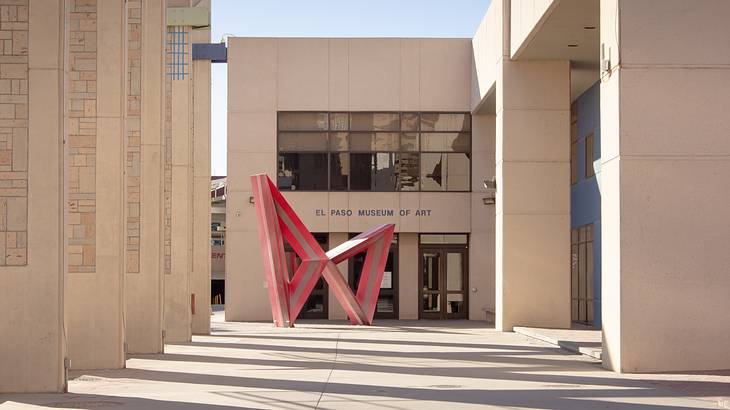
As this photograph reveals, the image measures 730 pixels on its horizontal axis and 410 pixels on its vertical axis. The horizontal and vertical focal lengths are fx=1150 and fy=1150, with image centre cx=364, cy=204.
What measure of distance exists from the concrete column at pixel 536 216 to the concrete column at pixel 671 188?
38.0 feet

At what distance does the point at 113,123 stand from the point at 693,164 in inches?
325

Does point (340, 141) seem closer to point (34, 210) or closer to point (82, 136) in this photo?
Result: point (82, 136)

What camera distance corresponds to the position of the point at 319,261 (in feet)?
96.4

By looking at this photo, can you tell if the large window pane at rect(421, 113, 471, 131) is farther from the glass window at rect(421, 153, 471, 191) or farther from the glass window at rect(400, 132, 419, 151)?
the glass window at rect(421, 153, 471, 191)

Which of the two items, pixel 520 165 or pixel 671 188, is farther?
pixel 520 165

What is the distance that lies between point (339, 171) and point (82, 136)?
763 inches

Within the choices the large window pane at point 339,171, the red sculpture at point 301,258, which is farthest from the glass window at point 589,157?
the large window pane at point 339,171

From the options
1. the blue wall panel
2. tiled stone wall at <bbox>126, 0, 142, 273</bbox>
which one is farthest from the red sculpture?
tiled stone wall at <bbox>126, 0, 142, 273</bbox>

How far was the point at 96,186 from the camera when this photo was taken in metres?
16.7

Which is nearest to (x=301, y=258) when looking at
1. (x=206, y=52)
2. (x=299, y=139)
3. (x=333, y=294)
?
(x=206, y=52)

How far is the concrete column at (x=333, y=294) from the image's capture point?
35.9 m

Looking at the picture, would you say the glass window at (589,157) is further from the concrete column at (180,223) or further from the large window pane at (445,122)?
the concrete column at (180,223)

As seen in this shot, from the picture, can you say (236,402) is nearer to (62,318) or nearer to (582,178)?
(62,318)

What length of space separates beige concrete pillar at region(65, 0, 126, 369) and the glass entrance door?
20440 millimetres
